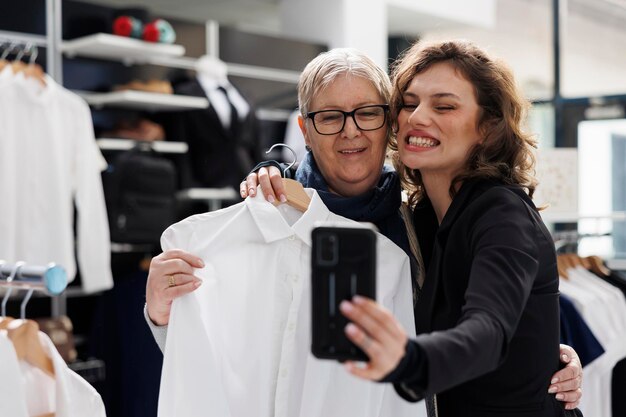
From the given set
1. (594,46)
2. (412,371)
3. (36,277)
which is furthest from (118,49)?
(594,46)

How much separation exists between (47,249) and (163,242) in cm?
257

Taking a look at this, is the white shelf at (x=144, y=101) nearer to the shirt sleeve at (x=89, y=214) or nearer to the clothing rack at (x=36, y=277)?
the shirt sleeve at (x=89, y=214)

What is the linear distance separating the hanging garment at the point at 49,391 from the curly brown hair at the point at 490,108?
A: 921 mm

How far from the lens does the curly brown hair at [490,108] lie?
61.2 inches

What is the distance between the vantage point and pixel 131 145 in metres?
4.59

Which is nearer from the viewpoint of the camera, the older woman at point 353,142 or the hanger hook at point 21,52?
the older woman at point 353,142

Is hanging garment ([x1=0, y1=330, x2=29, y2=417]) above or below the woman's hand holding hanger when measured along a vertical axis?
below

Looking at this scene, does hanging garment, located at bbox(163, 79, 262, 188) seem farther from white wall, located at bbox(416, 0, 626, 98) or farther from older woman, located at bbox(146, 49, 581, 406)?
older woman, located at bbox(146, 49, 581, 406)

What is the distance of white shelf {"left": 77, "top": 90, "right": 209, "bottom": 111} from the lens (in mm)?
4539

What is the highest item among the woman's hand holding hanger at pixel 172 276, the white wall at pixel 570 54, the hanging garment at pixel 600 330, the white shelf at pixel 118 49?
the white wall at pixel 570 54

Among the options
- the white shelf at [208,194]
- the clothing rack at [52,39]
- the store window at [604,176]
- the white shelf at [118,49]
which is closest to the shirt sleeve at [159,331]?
the white shelf at [118,49]

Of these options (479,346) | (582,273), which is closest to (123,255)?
(582,273)

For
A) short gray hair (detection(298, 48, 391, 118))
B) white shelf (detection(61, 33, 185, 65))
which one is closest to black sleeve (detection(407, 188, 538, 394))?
short gray hair (detection(298, 48, 391, 118))

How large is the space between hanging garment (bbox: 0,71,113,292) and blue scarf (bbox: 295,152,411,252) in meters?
2.54
